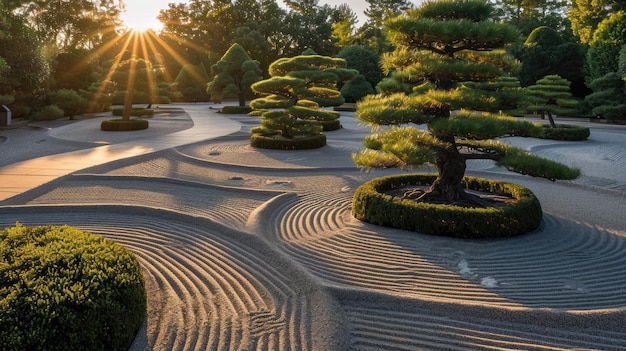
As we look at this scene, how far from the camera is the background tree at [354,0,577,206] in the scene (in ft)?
26.4

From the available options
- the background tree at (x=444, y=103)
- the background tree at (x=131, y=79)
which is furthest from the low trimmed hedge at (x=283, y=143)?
the background tree at (x=131, y=79)

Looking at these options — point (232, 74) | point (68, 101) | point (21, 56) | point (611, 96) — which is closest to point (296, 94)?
point (21, 56)

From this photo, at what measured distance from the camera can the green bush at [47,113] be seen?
2939 centimetres

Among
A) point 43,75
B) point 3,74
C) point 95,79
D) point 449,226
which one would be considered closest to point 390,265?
point 449,226

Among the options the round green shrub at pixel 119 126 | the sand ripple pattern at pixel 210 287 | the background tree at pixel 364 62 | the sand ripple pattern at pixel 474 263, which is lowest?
the sand ripple pattern at pixel 210 287

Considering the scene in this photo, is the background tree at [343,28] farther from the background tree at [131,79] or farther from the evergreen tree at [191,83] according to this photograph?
the background tree at [131,79]

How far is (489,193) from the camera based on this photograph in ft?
33.8

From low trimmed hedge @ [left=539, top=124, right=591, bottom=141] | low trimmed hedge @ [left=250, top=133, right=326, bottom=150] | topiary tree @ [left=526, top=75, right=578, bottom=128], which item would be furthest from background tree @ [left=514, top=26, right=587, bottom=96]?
low trimmed hedge @ [left=250, top=133, right=326, bottom=150]

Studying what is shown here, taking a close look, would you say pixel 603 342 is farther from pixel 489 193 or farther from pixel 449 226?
pixel 489 193

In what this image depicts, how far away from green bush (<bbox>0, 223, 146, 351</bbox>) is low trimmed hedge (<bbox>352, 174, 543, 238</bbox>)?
4.72m

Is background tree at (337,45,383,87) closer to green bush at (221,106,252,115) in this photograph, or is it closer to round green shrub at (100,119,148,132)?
green bush at (221,106,252,115)

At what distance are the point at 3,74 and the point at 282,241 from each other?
2259 centimetres

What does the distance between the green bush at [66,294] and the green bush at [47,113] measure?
2870 cm

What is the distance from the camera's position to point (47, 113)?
29.6 m
